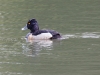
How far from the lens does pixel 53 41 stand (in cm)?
2141

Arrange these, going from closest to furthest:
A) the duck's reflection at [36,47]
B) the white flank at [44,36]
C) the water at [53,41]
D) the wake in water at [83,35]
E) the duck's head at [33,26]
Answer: the water at [53,41], the duck's reflection at [36,47], the wake in water at [83,35], the white flank at [44,36], the duck's head at [33,26]

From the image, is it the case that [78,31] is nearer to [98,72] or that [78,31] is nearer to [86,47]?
[86,47]

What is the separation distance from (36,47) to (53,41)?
1.80 metres

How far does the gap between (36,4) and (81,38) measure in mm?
11366

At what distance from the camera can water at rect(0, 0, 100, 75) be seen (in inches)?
610

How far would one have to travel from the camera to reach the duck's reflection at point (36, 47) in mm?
18406

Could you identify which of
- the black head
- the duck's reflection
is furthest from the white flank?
the black head

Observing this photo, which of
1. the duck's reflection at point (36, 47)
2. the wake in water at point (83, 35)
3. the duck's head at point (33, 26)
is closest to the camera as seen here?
the duck's reflection at point (36, 47)

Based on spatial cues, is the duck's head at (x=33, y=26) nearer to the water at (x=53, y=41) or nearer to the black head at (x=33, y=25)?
the black head at (x=33, y=25)

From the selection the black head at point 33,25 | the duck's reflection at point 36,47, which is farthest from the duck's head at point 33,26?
the duck's reflection at point 36,47

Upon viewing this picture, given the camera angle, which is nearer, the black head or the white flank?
the white flank

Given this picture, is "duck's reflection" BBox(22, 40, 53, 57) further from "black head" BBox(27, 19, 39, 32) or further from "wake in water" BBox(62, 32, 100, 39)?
"black head" BBox(27, 19, 39, 32)

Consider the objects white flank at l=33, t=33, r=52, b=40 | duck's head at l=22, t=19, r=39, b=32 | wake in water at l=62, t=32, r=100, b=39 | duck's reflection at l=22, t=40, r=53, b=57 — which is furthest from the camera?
duck's head at l=22, t=19, r=39, b=32

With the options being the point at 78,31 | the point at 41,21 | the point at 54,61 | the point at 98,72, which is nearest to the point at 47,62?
the point at 54,61
